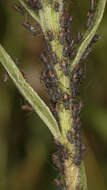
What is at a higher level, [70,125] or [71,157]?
[70,125]

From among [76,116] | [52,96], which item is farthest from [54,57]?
[76,116]

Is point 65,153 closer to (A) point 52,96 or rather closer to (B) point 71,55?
(A) point 52,96

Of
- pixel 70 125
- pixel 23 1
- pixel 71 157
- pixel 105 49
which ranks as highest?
pixel 23 1

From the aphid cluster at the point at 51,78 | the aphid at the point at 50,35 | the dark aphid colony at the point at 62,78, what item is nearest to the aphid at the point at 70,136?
the dark aphid colony at the point at 62,78

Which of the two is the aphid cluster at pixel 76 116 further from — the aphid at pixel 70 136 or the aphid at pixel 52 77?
the aphid at pixel 52 77

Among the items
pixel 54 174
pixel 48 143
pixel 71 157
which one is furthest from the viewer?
pixel 48 143

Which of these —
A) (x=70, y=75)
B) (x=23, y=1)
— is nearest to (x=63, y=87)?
(x=70, y=75)

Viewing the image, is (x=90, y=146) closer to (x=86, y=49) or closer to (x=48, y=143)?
(x=48, y=143)
